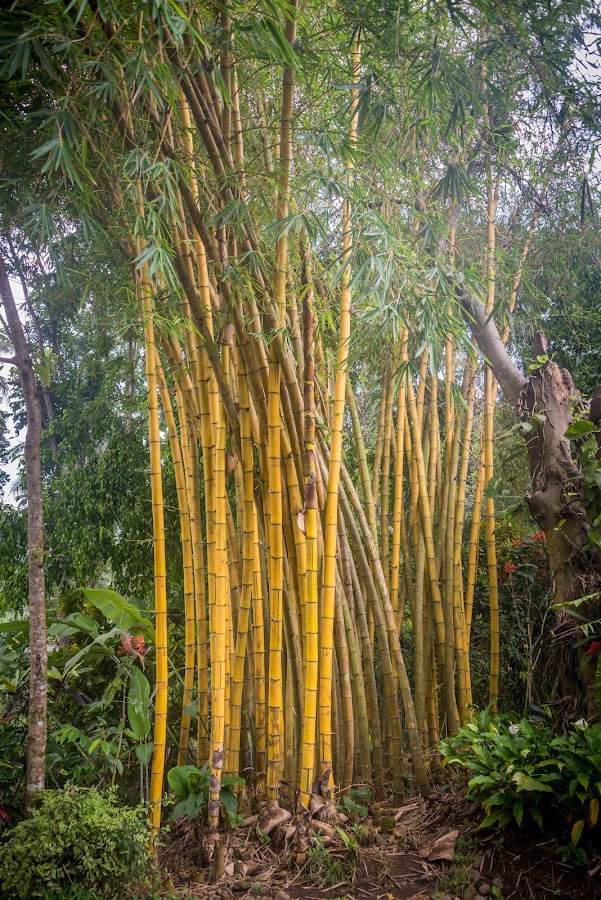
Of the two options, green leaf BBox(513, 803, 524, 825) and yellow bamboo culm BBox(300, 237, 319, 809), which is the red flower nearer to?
yellow bamboo culm BBox(300, 237, 319, 809)

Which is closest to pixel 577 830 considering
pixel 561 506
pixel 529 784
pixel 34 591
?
pixel 529 784

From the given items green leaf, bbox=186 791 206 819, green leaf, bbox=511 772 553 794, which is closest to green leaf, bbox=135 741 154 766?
green leaf, bbox=186 791 206 819

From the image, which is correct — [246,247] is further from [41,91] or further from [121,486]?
[121,486]

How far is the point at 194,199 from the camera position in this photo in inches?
78.8

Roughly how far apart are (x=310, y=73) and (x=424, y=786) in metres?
2.63

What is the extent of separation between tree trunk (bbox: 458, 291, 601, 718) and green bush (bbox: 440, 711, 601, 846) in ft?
0.61

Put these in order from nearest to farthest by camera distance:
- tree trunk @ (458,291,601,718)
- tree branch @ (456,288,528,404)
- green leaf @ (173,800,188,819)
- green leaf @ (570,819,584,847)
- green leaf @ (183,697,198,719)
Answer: green leaf @ (570,819,584,847), green leaf @ (173,800,188,819), tree trunk @ (458,291,601,718), green leaf @ (183,697,198,719), tree branch @ (456,288,528,404)

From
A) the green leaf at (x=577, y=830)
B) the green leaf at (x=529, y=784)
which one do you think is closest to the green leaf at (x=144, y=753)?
the green leaf at (x=529, y=784)

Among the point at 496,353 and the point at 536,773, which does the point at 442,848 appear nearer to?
the point at 536,773

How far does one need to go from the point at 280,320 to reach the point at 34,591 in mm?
1127

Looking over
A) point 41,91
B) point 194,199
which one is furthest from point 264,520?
point 41,91

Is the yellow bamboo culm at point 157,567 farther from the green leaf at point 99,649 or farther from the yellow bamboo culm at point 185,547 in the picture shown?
the green leaf at point 99,649

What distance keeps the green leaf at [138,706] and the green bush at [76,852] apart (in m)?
0.38

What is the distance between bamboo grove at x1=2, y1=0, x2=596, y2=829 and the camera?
1906 millimetres
